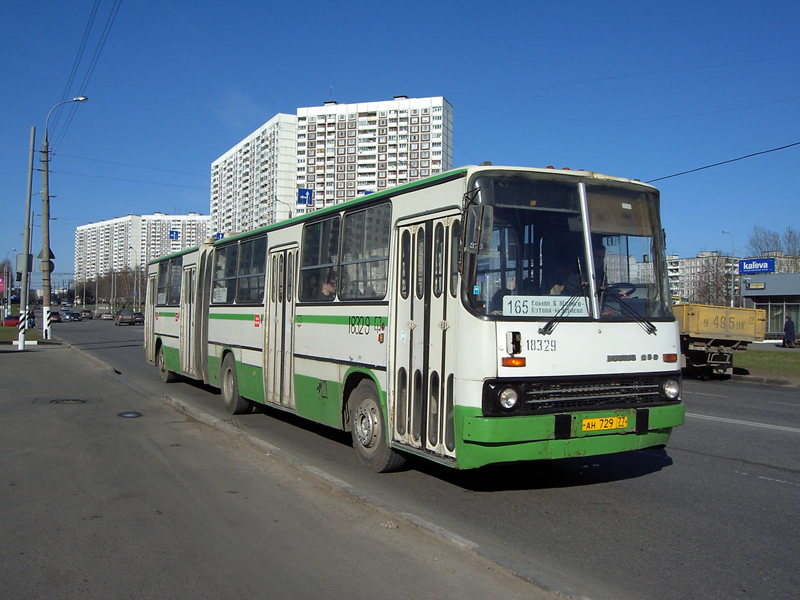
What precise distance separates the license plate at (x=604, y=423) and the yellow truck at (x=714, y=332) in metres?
14.6

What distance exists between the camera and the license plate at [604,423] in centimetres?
627

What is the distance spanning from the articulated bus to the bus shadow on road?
77cm

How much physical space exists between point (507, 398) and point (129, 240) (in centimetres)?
16063

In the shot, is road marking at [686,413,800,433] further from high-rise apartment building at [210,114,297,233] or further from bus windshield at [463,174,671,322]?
high-rise apartment building at [210,114,297,233]

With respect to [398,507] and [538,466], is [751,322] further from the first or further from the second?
[398,507]

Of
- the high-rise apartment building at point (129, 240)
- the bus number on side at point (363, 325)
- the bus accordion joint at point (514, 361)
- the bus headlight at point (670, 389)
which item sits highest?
the high-rise apartment building at point (129, 240)

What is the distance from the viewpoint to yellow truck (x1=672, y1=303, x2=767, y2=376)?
20.1m

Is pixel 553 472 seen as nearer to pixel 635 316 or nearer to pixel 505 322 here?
pixel 635 316

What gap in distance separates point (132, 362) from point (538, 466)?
18953 millimetres

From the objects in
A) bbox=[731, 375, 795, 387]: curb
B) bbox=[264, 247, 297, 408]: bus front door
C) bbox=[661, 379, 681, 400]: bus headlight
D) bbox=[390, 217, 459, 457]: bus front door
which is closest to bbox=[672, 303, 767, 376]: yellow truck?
bbox=[731, 375, 795, 387]: curb

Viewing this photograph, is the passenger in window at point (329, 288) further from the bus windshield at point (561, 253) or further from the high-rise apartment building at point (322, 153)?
the high-rise apartment building at point (322, 153)

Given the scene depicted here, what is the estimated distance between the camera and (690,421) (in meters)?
11.6

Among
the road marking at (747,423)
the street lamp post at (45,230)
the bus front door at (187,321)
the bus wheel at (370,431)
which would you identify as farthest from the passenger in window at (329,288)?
the street lamp post at (45,230)

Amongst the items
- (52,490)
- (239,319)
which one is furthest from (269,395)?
(52,490)
